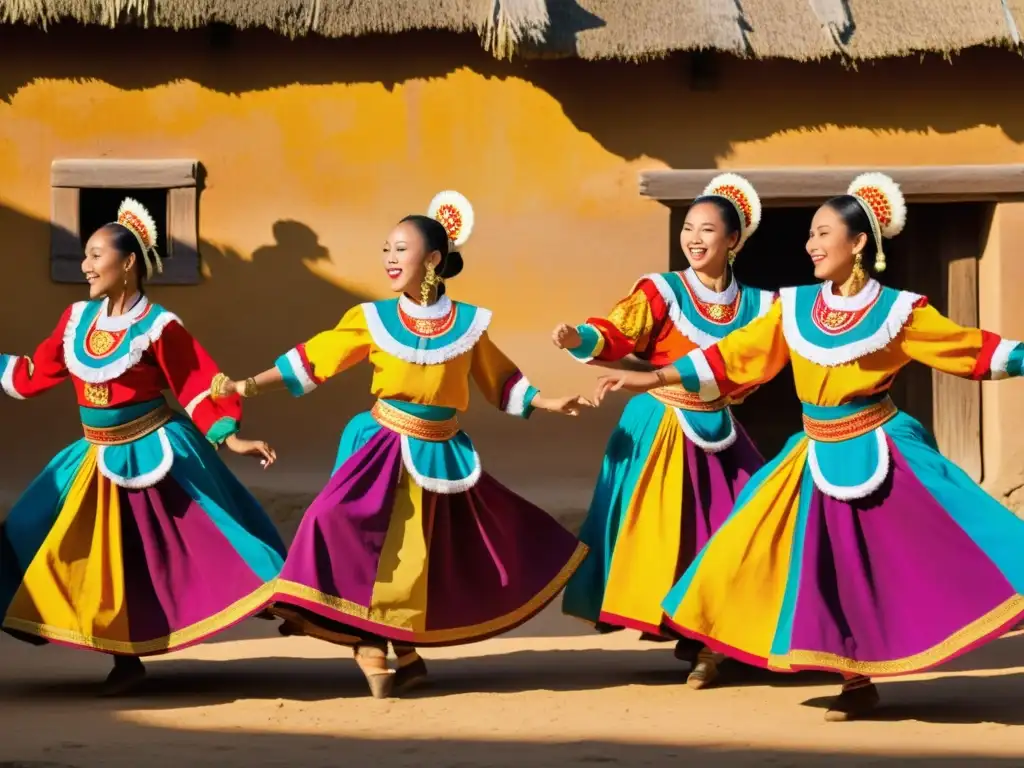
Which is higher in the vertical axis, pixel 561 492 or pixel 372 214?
pixel 372 214

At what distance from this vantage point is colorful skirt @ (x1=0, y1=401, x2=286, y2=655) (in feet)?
21.2

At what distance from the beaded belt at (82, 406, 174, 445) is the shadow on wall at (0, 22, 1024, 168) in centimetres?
298

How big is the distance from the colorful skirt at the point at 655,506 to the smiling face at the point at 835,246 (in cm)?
88

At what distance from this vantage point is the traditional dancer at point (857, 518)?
19.4 feet

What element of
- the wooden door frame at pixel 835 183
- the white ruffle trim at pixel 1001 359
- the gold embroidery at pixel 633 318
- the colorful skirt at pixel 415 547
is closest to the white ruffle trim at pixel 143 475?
the colorful skirt at pixel 415 547

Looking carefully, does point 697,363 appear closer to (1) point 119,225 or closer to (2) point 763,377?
(2) point 763,377

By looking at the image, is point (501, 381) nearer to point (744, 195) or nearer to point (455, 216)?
point (455, 216)

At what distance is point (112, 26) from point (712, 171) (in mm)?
2843

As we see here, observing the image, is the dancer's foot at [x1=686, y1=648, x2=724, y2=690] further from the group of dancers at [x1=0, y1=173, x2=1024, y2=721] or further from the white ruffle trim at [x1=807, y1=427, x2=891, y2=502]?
the white ruffle trim at [x1=807, y1=427, x2=891, y2=502]

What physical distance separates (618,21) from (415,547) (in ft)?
11.4

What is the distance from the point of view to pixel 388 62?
929 cm

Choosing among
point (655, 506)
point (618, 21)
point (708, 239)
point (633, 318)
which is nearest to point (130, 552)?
point (655, 506)

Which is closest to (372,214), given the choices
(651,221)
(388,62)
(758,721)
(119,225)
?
(388,62)

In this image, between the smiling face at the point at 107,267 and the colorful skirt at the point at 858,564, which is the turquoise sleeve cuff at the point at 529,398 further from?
the smiling face at the point at 107,267
